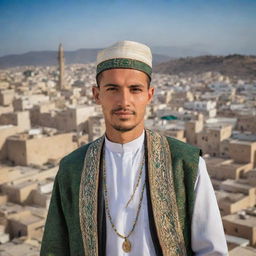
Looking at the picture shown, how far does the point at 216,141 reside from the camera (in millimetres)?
11375

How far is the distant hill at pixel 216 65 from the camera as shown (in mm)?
42875

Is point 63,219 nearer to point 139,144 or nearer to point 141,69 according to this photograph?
point 139,144

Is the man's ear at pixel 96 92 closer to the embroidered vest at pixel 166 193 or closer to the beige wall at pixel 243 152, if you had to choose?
the embroidered vest at pixel 166 193

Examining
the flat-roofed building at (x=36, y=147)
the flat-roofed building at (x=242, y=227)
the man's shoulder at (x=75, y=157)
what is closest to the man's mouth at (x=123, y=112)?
the man's shoulder at (x=75, y=157)

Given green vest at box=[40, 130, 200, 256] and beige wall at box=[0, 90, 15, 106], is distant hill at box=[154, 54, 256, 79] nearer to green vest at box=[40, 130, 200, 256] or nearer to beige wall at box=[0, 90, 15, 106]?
beige wall at box=[0, 90, 15, 106]

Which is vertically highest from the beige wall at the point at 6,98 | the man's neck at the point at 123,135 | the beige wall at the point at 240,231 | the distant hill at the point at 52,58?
the distant hill at the point at 52,58

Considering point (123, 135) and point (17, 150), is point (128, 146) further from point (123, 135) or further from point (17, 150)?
point (17, 150)

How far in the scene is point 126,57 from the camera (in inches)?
50.7

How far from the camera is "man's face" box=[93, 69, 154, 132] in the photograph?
1.28 m

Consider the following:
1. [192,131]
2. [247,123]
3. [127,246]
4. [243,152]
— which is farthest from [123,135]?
[247,123]

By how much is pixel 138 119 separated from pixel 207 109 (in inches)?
653

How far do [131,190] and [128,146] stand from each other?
0.44ft

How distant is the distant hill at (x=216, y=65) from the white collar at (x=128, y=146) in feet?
131

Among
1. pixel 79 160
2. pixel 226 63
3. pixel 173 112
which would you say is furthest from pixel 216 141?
pixel 226 63
